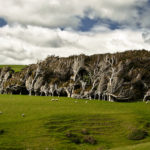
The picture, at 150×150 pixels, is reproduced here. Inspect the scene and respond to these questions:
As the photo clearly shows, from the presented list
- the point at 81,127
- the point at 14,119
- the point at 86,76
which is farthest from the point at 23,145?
the point at 86,76

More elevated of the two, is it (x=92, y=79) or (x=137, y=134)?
(x=92, y=79)

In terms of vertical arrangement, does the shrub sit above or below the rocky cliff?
below

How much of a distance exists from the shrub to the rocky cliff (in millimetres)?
29974

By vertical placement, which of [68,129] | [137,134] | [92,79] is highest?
[92,79]

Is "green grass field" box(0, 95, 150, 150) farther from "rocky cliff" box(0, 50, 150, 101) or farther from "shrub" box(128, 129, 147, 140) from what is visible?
"rocky cliff" box(0, 50, 150, 101)

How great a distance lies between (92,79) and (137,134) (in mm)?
47715

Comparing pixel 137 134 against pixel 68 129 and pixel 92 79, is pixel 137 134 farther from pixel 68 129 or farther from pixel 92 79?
pixel 92 79

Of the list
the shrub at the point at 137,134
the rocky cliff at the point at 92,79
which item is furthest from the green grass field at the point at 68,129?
the rocky cliff at the point at 92,79

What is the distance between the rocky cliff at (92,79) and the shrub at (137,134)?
30.0m

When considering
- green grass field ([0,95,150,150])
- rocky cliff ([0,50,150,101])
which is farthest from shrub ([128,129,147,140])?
rocky cliff ([0,50,150,101])

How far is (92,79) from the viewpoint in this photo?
266 ft

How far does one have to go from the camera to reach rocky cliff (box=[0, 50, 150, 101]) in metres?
68.1

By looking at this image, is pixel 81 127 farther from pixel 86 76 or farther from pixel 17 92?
pixel 17 92

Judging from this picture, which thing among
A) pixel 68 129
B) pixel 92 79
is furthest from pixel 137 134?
pixel 92 79
